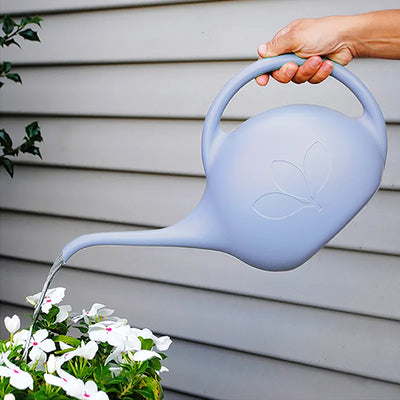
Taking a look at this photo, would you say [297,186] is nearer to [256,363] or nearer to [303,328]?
[303,328]

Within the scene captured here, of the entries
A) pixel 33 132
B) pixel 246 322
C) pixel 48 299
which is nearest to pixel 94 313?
pixel 48 299

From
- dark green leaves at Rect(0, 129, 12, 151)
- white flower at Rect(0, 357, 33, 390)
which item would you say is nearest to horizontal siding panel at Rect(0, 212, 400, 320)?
dark green leaves at Rect(0, 129, 12, 151)

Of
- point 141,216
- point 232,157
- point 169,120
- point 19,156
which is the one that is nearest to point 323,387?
point 141,216

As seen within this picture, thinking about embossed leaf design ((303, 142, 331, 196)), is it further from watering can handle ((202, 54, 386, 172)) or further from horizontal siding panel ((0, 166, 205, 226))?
horizontal siding panel ((0, 166, 205, 226))

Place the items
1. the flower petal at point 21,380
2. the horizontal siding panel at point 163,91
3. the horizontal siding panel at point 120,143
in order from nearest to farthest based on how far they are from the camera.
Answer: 1. the flower petal at point 21,380
2. the horizontal siding panel at point 163,91
3. the horizontal siding panel at point 120,143

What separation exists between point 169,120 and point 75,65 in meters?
0.36

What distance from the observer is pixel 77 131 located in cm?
175

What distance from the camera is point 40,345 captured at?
0.92m

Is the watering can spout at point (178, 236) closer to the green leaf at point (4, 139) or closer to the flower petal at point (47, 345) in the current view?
the flower petal at point (47, 345)

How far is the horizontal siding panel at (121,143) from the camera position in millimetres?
1595

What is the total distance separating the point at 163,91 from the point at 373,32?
30.6 inches

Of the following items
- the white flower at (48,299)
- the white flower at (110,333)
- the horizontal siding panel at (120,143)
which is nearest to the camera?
the white flower at (110,333)

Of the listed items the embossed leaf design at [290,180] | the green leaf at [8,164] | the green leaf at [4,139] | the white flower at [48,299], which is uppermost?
the green leaf at [4,139]

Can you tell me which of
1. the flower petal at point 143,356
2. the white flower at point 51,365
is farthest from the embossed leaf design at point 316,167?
the white flower at point 51,365
